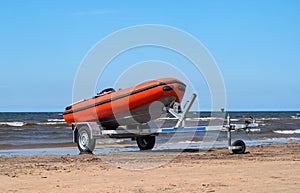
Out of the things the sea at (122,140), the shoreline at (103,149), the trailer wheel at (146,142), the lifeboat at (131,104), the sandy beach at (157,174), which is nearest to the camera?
the sandy beach at (157,174)

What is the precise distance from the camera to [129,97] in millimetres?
16391

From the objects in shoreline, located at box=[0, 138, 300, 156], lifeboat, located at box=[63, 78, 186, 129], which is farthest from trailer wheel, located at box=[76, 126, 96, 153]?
shoreline, located at box=[0, 138, 300, 156]

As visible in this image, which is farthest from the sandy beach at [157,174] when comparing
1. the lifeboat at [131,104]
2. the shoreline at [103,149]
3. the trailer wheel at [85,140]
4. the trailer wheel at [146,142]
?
the shoreline at [103,149]

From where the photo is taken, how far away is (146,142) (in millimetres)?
18438

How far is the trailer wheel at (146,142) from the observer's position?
60.2 feet

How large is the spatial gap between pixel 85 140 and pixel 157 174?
6.93m

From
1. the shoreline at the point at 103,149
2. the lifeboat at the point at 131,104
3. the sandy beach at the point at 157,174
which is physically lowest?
the sandy beach at the point at 157,174

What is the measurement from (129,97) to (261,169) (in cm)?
610

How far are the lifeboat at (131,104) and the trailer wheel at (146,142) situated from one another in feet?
4.13

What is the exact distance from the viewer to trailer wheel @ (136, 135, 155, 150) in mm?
18359

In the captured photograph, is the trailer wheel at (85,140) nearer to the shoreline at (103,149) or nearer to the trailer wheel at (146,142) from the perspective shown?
the shoreline at (103,149)

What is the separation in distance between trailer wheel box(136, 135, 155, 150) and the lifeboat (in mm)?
1258

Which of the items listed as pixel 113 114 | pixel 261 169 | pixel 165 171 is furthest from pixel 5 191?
pixel 113 114

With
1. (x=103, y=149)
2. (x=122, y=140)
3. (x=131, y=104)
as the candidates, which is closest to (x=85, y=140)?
(x=131, y=104)
